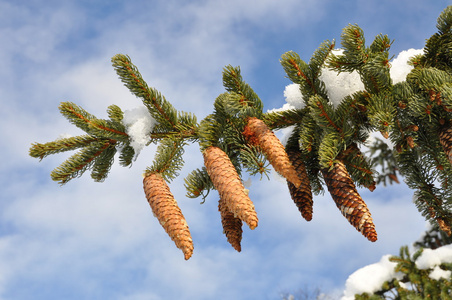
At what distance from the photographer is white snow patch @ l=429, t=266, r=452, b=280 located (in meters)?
5.89

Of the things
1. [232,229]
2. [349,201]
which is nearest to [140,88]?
[232,229]

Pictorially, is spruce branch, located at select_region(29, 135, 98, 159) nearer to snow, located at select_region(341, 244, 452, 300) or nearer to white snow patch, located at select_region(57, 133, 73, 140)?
white snow patch, located at select_region(57, 133, 73, 140)

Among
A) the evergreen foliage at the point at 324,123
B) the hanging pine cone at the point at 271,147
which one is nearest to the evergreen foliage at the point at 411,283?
the evergreen foliage at the point at 324,123

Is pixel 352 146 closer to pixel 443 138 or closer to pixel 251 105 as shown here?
pixel 443 138

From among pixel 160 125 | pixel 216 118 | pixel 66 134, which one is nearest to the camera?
pixel 216 118

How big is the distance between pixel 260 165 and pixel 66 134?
1.32 metres

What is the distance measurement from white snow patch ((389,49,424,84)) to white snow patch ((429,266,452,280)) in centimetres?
408

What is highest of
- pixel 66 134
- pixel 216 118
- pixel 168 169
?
pixel 66 134

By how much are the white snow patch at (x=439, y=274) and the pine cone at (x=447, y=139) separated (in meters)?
4.32

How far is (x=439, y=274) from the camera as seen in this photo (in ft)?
19.4

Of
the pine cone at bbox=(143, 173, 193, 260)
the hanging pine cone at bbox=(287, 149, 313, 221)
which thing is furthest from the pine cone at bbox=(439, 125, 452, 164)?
the pine cone at bbox=(143, 173, 193, 260)

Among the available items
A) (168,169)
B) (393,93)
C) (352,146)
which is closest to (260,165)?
(168,169)

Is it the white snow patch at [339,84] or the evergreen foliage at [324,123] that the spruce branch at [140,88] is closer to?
the evergreen foliage at [324,123]

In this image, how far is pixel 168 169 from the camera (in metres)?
2.39
